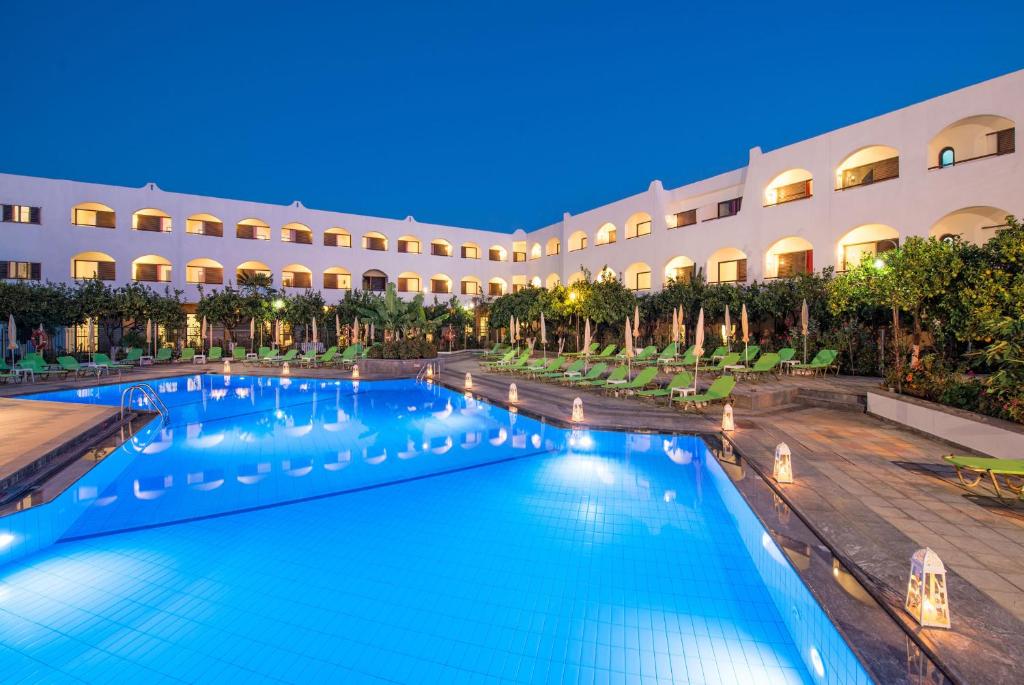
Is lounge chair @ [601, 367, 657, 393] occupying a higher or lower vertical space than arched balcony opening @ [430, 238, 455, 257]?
lower

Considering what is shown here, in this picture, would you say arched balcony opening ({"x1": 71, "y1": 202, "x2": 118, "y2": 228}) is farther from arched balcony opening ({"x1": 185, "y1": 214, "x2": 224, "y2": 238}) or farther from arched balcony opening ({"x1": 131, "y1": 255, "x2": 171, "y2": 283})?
arched balcony opening ({"x1": 185, "y1": 214, "x2": 224, "y2": 238})

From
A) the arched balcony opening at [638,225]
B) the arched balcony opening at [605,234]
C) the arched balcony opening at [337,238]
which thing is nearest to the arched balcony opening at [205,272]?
the arched balcony opening at [337,238]

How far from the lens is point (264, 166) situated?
78.4m

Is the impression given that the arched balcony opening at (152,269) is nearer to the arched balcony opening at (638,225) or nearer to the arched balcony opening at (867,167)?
the arched balcony opening at (638,225)

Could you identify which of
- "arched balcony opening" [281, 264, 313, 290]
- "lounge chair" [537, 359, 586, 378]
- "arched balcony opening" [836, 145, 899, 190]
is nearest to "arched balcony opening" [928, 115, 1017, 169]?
"arched balcony opening" [836, 145, 899, 190]

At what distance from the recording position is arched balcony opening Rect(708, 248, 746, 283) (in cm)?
2236

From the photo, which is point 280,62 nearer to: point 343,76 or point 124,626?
point 343,76

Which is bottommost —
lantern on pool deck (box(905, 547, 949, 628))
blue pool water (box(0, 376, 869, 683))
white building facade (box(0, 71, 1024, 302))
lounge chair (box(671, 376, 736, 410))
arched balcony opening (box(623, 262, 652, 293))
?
blue pool water (box(0, 376, 869, 683))

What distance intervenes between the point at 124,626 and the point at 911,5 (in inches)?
2605

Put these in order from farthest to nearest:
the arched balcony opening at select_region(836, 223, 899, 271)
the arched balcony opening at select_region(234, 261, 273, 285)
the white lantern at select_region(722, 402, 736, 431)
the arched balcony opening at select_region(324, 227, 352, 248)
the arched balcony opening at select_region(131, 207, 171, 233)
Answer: the arched balcony opening at select_region(324, 227, 352, 248) < the arched balcony opening at select_region(234, 261, 273, 285) < the arched balcony opening at select_region(131, 207, 171, 233) < the arched balcony opening at select_region(836, 223, 899, 271) < the white lantern at select_region(722, 402, 736, 431)

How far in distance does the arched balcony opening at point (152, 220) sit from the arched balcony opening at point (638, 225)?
22568mm

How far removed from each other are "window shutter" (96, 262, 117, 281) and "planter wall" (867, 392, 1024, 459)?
2948 centimetres

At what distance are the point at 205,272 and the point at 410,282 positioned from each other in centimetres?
1103

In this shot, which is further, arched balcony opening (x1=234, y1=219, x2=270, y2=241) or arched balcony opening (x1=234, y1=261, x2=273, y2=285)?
arched balcony opening (x1=234, y1=219, x2=270, y2=241)
